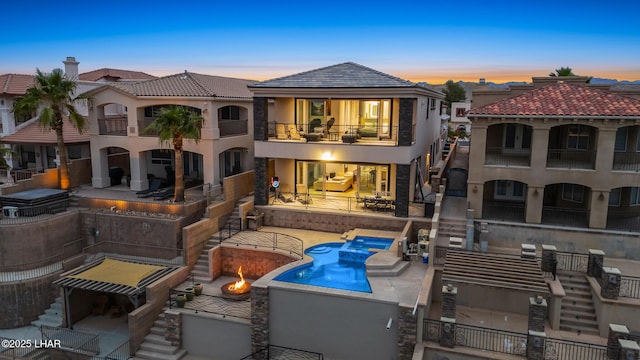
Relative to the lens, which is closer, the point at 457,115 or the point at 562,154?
the point at 562,154

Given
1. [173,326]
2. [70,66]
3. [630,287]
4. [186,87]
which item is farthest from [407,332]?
[70,66]

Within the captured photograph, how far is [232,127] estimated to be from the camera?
31.8 metres

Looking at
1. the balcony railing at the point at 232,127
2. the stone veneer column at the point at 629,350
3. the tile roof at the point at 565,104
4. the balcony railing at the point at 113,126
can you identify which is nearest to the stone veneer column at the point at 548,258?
the stone veneer column at the point at 629,350

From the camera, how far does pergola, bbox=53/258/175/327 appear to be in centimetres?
2066

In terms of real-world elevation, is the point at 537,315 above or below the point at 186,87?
below

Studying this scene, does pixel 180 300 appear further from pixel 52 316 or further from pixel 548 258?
pixel 548 258

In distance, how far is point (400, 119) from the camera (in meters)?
24.9

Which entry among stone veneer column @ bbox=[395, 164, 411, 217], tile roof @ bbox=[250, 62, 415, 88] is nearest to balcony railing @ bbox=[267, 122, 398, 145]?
stone veneer column @ bbox=[395, 164, 411, 217]

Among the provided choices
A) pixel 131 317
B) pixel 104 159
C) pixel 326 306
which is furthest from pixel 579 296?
pixel 104 159

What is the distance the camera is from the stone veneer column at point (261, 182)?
2736 cm

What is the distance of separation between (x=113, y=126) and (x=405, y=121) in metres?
20.1

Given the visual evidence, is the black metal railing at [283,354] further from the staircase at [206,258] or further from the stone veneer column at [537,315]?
the stone veneer column at [537,315]

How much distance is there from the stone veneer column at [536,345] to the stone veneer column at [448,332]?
2383 millimetres

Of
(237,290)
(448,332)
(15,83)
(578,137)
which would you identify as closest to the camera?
(448,332)
